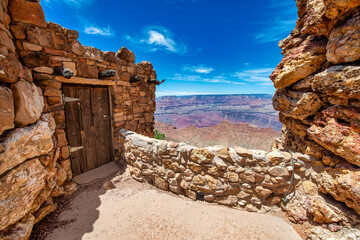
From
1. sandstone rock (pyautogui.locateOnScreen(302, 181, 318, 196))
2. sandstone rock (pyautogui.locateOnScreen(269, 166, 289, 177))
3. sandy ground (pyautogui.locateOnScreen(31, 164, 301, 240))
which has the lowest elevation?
sandy ground (pyautogui.locateOnScreen(31, 164, 301, 240))

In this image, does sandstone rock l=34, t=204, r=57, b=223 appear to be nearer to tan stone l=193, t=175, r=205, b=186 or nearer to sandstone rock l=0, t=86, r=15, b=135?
sandstone rock l=0, t=86, r=15, b=135

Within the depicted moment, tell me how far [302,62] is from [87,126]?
4873 millimetres

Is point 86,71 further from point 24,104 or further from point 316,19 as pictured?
point 316,19

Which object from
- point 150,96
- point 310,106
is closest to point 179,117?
point 150,96

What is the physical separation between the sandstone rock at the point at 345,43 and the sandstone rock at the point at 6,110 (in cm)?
426

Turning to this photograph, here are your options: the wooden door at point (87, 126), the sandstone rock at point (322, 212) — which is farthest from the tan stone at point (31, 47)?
the sandstone rock at point (322, 212)

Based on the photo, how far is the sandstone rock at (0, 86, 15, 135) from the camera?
1.67 metres

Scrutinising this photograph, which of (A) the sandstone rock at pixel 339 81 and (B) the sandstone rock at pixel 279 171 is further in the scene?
(B) the sandstone rock at pixel 279 171

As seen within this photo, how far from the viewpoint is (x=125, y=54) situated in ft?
14.6

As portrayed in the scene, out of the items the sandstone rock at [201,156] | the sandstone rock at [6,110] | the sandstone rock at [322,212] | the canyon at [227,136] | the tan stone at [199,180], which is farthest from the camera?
the canyon at [227,136]

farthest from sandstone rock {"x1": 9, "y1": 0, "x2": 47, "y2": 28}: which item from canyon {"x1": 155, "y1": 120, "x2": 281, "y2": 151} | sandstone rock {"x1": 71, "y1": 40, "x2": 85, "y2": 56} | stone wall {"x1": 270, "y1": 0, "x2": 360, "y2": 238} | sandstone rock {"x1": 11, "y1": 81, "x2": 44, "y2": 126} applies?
canyon {"x1": 155, "y1": 120, "x2": 281, "y2": 151}

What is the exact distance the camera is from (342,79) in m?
1.93

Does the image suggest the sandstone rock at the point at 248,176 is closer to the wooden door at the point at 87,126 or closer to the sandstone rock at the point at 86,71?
the wooden door at the point at 87,126

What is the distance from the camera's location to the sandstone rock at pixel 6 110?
65.9 inches
